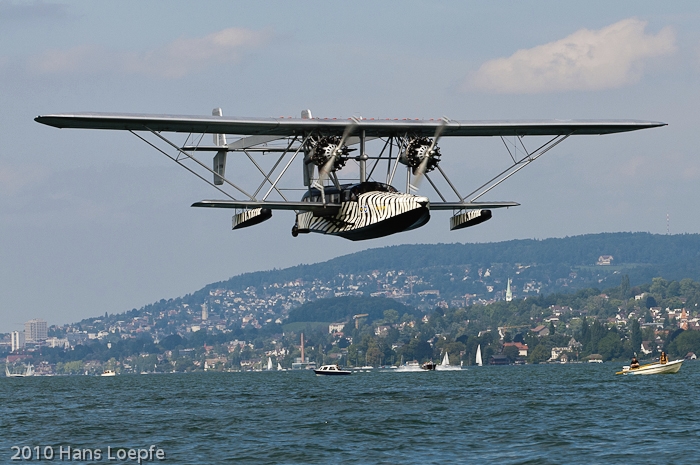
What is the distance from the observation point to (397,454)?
38.1 meters

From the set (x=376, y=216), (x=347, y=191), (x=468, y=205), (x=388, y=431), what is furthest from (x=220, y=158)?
(x=388, y=431)

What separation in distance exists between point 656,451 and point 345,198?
20.0 m

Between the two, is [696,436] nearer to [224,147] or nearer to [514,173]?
[514,173]

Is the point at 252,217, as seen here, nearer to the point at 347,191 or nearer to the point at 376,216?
the point at 347,191

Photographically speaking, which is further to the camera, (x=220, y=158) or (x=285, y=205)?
(x=220, y=158)

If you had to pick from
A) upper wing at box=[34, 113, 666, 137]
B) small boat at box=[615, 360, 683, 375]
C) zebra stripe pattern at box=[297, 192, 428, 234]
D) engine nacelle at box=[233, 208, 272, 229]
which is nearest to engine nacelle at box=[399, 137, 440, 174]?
upper wing at box=[34, 113, 666, 137]

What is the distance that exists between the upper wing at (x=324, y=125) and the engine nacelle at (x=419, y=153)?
577mm

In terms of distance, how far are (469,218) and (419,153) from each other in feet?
12.9

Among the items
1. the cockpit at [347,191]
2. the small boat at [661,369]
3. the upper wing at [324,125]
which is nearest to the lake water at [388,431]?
the cockpit at [347,191]

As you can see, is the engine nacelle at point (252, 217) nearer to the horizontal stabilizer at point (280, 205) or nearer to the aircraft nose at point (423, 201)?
the horizontal stabilizer at point (280, 205)

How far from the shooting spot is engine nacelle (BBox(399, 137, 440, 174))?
54469 mm

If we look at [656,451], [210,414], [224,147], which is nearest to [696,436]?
[656,451]

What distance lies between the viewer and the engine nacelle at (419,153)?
54.5 meters

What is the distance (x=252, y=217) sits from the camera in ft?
171
